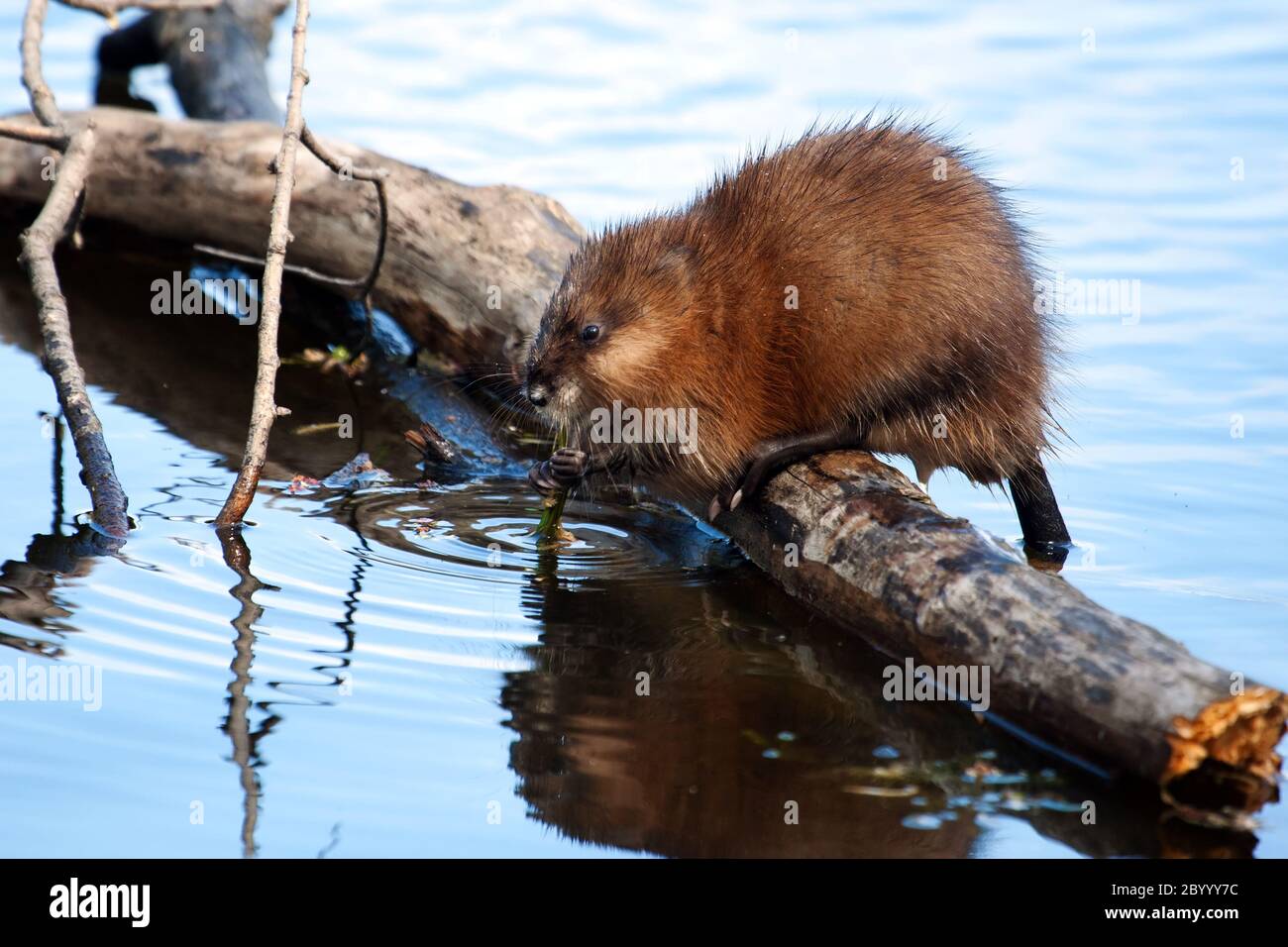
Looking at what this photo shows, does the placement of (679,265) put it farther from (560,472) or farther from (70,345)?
(70,345)

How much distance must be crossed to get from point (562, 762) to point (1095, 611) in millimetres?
1475

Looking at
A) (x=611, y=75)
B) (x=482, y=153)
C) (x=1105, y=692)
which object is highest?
(x=611, y=75)

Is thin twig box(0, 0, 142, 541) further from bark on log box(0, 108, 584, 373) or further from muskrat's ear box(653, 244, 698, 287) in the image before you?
muskrat's ear box(653, 244, 698, 287)

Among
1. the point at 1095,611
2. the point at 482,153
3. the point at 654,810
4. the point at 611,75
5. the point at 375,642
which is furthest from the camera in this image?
the point at 611,75

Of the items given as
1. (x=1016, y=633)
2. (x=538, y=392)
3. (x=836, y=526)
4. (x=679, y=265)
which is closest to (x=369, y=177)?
(x=538, y=392)

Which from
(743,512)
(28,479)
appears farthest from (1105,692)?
(28,479)

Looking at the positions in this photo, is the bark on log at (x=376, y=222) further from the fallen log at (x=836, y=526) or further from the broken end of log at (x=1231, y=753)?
the broken end of log at (x=1231, y=753)

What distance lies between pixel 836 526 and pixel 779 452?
0.46 meters

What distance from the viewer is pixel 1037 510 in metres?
5.53

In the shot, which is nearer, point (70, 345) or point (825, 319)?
point (825, 319)

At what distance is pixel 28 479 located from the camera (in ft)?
19.1

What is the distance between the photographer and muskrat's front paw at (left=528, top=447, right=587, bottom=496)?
5223 mm

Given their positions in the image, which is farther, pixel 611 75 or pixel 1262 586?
pixel 611 75
